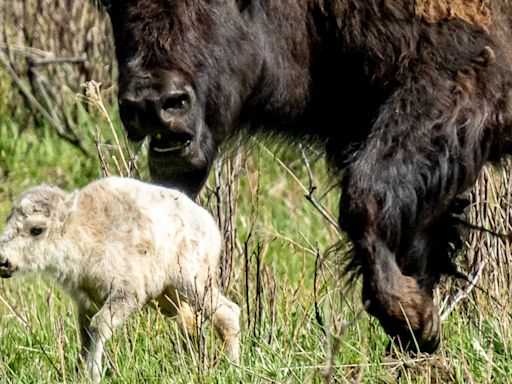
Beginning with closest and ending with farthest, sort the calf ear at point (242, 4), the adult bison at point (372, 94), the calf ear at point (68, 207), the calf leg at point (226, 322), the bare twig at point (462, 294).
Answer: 1. the calf ear at point (68, 207)
2. the adult bison at point (372, 94)
3. the calf leg at point (226, 322)
4. the calf ear at point (242, 4)
5. the bare twig at point (462, 294)

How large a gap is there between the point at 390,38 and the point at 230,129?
0.71 m

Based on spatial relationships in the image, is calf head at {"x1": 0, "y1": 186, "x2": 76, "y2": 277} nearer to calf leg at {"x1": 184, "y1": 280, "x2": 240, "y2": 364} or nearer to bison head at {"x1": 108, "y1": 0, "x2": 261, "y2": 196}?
bison head at {"x1": 108, "y1": 0, "x2": 261, "y2": 196}

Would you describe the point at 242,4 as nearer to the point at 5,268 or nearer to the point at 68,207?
the point at 68,207

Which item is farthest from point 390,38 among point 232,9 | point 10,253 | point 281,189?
point 281,189

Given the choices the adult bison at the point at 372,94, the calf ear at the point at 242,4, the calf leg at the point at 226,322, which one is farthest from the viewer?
the calf ear at the point at 242,4

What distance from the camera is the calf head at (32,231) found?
17.3 feet

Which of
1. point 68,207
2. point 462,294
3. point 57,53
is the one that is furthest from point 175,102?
point 57,53

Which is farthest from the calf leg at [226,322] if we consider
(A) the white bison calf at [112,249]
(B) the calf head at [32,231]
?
(B) the calf head at [32,231]

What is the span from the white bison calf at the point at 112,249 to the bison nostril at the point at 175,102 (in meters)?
0.29

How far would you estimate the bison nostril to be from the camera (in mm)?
5430

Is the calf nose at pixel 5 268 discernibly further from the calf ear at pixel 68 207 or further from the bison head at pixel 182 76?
the bison head at pixel 182 76

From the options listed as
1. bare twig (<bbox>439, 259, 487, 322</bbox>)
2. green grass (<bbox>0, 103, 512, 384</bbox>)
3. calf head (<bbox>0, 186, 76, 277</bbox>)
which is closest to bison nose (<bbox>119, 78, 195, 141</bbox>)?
calf head (<bbox>0, 186, 76, 277</bbox>)

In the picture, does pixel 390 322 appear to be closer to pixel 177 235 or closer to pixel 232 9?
pixel 177 235

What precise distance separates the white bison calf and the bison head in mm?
216
